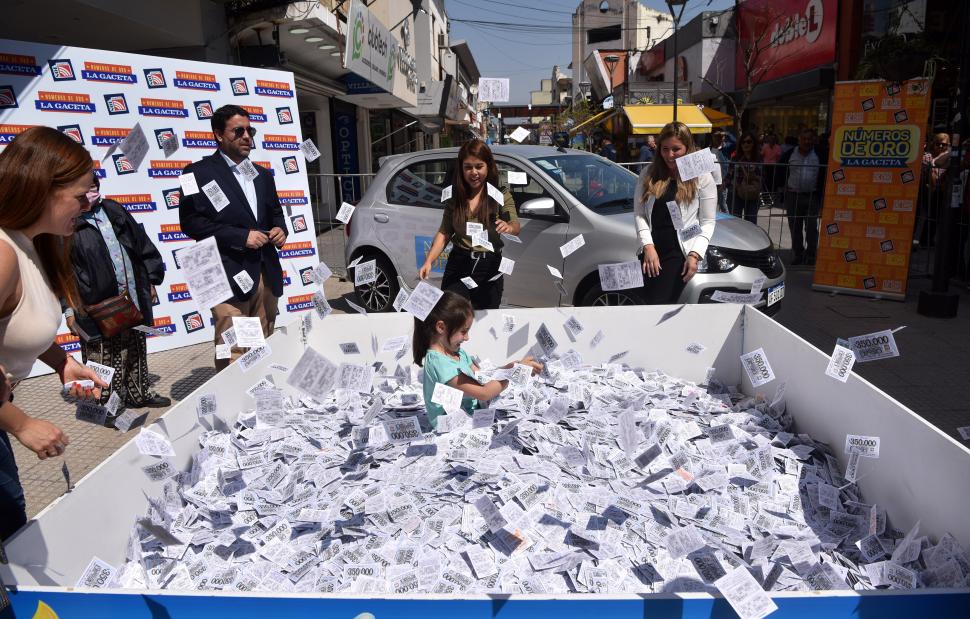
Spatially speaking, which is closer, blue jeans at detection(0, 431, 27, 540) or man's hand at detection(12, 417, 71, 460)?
man's hand at detection(12, 417, 71, 460)

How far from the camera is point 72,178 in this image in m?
2.03

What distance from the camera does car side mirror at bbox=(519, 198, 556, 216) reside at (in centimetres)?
591

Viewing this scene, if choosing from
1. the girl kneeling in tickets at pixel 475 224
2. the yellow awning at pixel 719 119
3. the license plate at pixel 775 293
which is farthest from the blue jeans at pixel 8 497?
the yellow awning at pixel 719 119

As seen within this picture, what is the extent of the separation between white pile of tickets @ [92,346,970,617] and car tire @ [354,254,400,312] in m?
3.51

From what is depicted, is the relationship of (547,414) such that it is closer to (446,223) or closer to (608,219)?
(446,223)

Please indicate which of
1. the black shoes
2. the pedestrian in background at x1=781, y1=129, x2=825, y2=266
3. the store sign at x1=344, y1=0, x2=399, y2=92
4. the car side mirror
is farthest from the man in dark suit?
the pedestrian in background at x1=781, y1=129, x2=825, y2=266

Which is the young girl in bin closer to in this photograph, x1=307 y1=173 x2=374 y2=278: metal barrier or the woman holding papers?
the woman holding papers

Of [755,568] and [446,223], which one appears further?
[446,223]

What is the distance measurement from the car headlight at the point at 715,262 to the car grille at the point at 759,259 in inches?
1.8

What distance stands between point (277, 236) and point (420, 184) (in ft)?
9.43

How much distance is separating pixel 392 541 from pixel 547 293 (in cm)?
377

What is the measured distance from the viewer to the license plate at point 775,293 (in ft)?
19.0

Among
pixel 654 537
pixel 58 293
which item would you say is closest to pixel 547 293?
pixel 654 537

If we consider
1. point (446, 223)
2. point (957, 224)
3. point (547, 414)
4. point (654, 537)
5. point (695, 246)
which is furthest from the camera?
point (957, 224)
